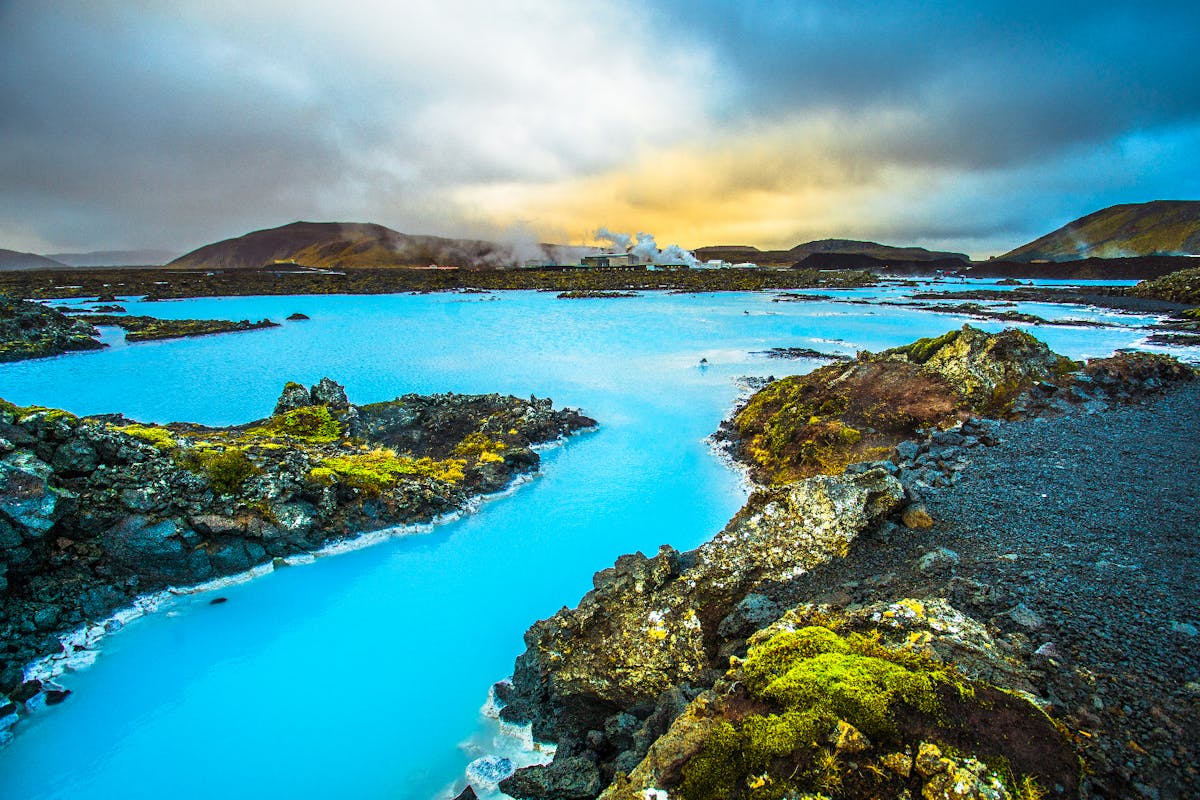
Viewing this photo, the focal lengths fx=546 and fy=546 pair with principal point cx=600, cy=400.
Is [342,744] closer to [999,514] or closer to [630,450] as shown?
[999,514]

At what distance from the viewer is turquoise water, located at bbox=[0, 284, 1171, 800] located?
658 cm

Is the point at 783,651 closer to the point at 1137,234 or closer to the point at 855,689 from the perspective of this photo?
the point at 855,689

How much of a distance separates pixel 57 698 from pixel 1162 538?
46.6 feet

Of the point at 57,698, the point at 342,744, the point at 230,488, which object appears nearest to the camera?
the point at 342,744

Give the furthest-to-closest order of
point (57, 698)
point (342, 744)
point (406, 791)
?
point (57, 698) → point (342, 744) → point (406, 791)

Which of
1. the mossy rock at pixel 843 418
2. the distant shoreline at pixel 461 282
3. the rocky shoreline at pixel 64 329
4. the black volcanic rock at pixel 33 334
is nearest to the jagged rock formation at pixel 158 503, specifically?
the mossy rock at pixel 843 418

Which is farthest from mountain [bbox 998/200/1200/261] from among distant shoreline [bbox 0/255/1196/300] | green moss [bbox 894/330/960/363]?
green moss [bbox 894/330/960/363]

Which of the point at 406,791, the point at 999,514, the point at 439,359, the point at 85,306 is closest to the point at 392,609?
the point at 406,791

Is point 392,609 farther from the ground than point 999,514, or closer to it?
closer to it

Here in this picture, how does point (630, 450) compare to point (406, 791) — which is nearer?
point (406, 791)

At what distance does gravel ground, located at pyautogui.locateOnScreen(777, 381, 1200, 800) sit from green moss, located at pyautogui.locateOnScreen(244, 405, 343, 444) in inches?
559

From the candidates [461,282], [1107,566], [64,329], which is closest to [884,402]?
[1107,566]

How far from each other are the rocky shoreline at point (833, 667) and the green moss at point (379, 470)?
21.5ft

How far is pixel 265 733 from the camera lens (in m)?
7.07
